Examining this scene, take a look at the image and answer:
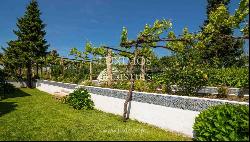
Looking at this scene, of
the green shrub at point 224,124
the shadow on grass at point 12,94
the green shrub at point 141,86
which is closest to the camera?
the green shrub at point 224,124

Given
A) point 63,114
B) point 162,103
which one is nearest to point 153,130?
point 162,103

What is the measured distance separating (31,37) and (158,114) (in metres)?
27.3

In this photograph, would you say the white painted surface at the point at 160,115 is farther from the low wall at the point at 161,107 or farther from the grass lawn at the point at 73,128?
the grass lawn at the point at 73,128

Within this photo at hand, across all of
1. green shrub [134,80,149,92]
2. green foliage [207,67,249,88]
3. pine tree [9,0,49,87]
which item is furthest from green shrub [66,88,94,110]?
pine tree [9,0,49,87]

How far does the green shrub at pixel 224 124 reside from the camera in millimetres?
8508

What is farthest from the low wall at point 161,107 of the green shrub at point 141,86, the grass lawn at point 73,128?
the green shrub at point 141,86

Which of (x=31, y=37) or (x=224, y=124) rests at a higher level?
(x=31, y=37)

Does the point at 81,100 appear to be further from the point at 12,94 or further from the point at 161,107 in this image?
the point at 12,94

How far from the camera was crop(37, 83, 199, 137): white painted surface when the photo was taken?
11.4 metres

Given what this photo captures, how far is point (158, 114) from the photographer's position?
1313 centimetres

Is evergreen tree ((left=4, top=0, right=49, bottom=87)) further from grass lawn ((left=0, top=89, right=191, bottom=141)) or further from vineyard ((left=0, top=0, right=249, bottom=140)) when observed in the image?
grass lawn ((left=0, top=89, right=191, bottom=141))

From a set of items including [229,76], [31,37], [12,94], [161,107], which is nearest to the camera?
[161,107]

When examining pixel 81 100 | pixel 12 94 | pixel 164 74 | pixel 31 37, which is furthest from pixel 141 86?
pixel 31 37

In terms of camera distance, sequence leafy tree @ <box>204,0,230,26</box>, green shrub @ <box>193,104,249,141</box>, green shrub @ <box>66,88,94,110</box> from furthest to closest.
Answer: leafy tree @ <box>204,0,230,26</box> → green shrub @ <box>66,88,94,110</box> → green shrub @ <box>193,104,249,141</box>
